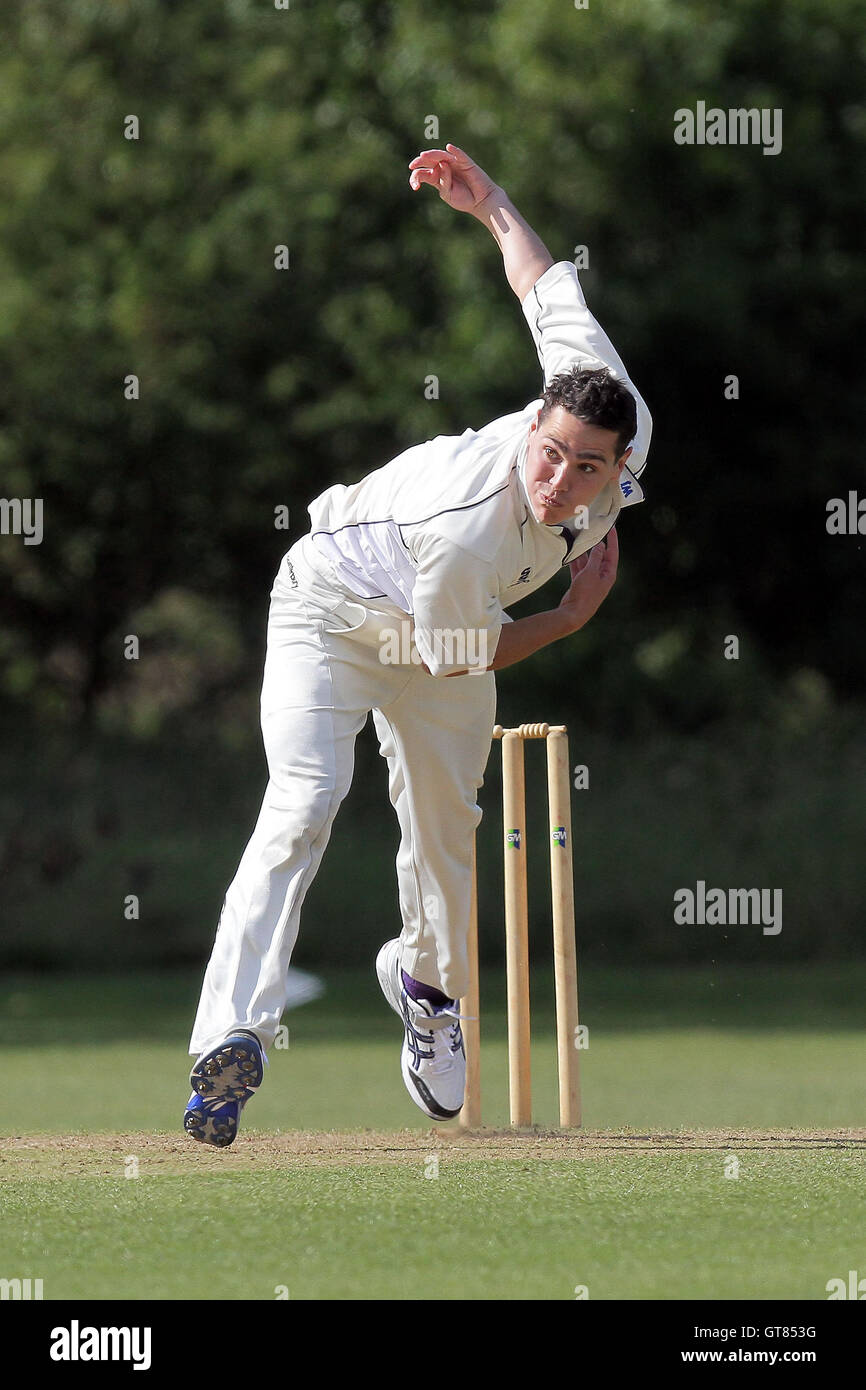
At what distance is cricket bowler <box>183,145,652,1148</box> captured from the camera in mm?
4082

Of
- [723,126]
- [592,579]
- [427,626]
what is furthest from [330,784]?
[723,126]

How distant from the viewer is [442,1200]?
4.11 meters

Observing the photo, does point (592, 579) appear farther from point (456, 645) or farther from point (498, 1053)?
point (498, 1053)

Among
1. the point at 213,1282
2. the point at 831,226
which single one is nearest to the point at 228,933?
the point at 213,1282

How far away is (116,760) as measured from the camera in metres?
14.0

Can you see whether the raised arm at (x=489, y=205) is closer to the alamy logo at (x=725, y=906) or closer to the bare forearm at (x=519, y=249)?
the bare forearm at (x=519, y=249)

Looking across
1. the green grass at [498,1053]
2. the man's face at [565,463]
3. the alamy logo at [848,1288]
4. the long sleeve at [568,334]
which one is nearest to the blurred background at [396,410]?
the green grass at [498,1053]

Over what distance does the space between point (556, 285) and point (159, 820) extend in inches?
379

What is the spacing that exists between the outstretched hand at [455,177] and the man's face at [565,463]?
748 mm

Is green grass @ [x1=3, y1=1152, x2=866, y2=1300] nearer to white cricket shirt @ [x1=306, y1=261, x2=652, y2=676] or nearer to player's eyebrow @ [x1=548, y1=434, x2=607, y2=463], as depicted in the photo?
white cricket shirt @ [x1=306, y1=261, x2=652, y2=676]

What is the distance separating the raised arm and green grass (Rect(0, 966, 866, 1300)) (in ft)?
6.55

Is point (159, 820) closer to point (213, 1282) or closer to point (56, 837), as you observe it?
point (56, 837)

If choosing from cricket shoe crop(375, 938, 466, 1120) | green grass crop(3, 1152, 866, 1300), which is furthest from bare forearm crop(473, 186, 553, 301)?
green grass crop(3, 1152, 866, 1300)

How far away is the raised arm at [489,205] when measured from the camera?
447 cm
